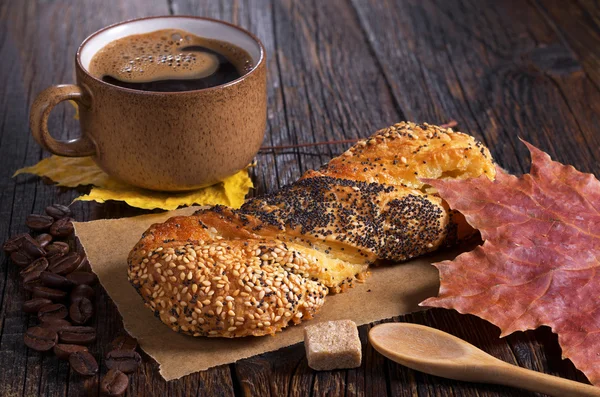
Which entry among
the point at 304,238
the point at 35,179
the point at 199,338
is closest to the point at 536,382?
the point at 304,238

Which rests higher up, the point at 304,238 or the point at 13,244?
the point at 304,238

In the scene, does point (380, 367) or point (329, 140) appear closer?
point (380, 367)

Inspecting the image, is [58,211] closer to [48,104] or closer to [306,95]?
[48,104]

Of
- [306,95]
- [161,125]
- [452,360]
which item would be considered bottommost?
[306,95]

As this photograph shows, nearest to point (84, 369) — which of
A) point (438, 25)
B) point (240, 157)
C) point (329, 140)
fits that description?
point (240, 157)

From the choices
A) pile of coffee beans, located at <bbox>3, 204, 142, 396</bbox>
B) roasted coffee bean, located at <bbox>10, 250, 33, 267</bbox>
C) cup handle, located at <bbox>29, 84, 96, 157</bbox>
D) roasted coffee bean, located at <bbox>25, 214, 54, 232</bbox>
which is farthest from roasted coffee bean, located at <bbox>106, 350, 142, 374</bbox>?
cup handle, located at <bbox>29, 84, 96, 157</bbox>

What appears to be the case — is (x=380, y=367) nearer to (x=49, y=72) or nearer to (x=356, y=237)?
(x=356, y=237)

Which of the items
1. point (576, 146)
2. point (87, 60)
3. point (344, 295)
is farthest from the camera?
point (576, 146)
